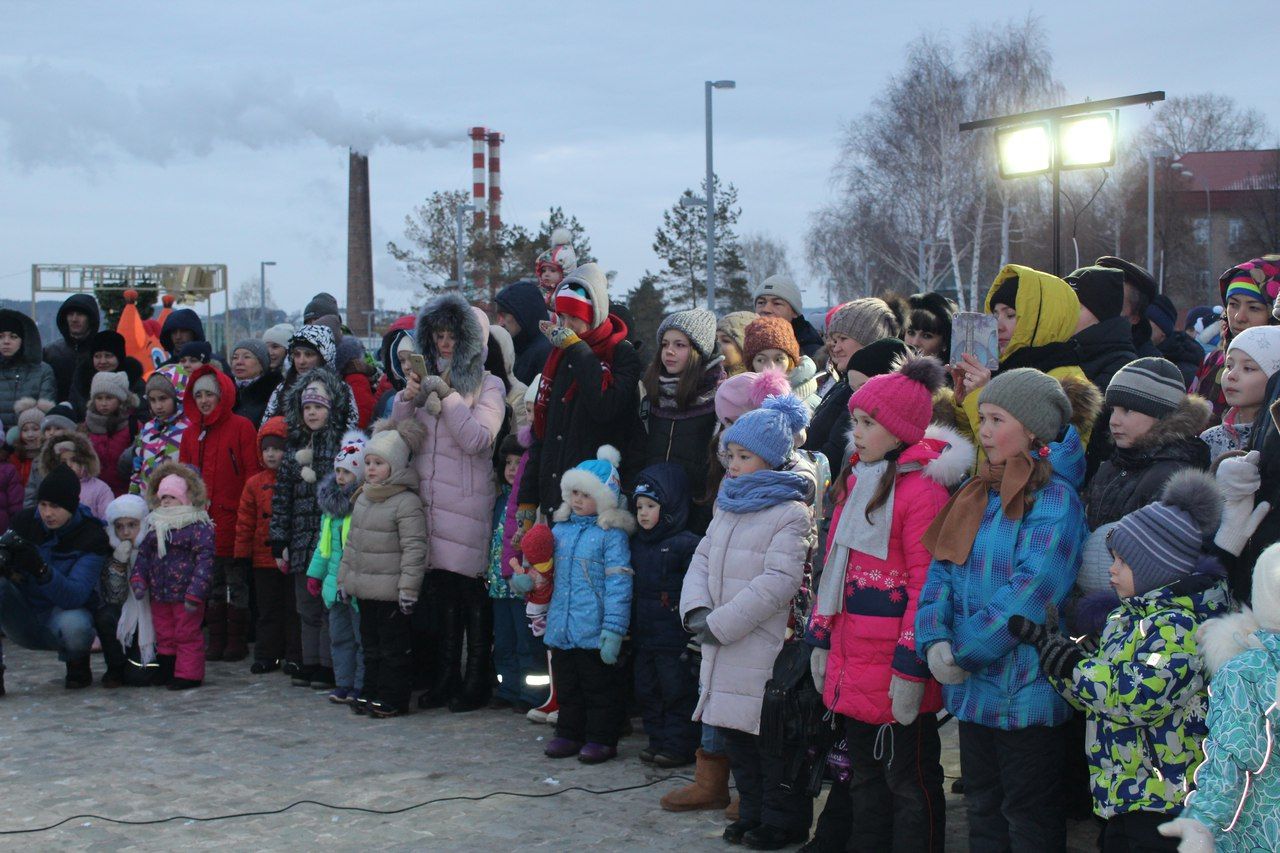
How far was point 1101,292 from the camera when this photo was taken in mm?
5621

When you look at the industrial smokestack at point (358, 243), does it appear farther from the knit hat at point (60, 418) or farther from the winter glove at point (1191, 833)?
the winter glove at point (1191, 833)

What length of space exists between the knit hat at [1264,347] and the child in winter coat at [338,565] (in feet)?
16.5

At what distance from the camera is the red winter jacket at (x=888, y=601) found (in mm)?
4797

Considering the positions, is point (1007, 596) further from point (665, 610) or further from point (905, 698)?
point (665, 610)

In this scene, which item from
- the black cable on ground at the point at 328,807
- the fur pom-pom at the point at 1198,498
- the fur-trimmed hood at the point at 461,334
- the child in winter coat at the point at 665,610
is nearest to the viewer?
the fur pom-pom at the point at 1198,498

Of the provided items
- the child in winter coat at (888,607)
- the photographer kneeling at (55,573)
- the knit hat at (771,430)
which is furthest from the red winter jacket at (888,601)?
the photographer kneeling at (55,573)

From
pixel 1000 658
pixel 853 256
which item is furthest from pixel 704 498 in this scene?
pixel 853 256

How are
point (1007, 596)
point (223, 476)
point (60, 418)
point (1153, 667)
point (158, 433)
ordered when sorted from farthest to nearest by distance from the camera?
1. point (60, 418)
2. point (158, 433)
3. point (223, 476)
4. point (1007, 596)
5. point (1153, 667)

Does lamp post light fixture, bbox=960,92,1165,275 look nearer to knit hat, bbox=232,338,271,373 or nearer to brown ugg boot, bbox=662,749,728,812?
brown ugg boot, bbox=662,749,728,812

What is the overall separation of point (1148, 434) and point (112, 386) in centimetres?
823

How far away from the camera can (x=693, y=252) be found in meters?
46.5

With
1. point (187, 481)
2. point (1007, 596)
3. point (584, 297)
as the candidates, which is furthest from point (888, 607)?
point (187, 481)

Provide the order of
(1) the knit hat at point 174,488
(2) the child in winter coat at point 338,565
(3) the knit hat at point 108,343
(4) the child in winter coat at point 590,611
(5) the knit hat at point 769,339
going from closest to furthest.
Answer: (4) the child in winter coat at point 590,611 → (5) the knit hat at point 769,339 → (2) the child in winter coat at point 338,565 → (1) the knit hat at point 174,488 → (3) the knit hat at point 108,343

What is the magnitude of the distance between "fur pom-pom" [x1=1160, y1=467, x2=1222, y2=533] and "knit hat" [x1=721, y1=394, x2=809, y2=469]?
181 cm
